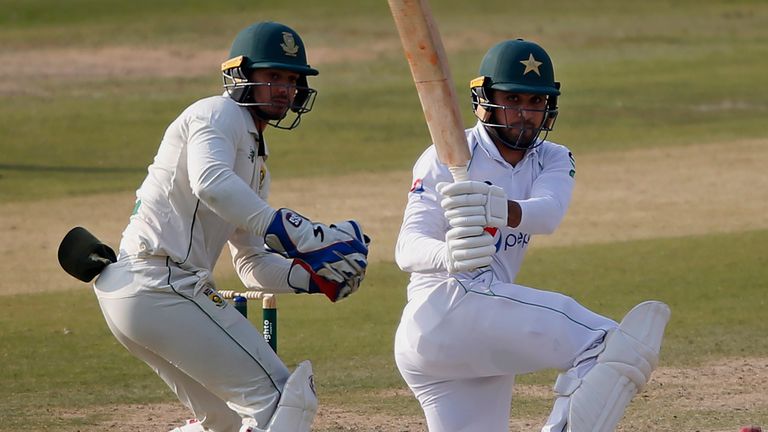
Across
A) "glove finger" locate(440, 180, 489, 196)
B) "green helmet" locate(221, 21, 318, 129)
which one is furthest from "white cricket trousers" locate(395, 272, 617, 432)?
"green helmet" locate(221, 21, 318, 129)

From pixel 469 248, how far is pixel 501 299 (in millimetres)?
400

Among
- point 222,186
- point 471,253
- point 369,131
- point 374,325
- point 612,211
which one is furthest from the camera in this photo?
point 369,131

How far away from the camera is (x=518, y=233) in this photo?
581 centimetres

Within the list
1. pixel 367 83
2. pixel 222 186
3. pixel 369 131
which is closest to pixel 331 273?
pixel 222 186

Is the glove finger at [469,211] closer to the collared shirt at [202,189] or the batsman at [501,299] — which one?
the batsman at [501,299]

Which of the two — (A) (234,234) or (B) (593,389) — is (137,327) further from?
(B) (593,389)

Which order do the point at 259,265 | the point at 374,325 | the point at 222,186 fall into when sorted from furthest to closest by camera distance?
the point at 374,325 → the point at 259,265 → the point at 222,186

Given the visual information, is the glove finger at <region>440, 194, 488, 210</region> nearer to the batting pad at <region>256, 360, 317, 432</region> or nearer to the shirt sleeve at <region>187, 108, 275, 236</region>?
the shirt sleeve at <region>187, 108, 275, 236</region>

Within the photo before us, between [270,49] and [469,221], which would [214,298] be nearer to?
[270,49]

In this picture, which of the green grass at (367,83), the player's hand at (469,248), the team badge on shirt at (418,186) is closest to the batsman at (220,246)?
the team badge on shirt at (418,186)

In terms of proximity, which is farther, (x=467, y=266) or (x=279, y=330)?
(x=279, y=330)

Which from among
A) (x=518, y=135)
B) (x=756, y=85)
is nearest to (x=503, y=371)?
(x=518, y=135)

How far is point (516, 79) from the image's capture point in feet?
19.0

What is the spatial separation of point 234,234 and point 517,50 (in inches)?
55.2
